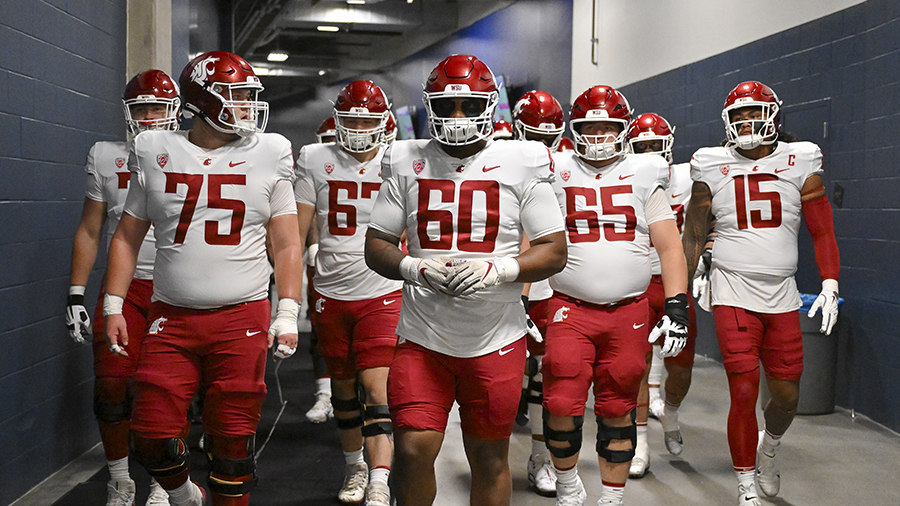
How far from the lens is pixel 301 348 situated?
27.9 feet

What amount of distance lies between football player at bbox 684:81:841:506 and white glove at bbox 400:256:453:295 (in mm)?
1847

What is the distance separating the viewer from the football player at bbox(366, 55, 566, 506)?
271 cm

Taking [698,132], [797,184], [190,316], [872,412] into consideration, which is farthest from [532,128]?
[698,132]

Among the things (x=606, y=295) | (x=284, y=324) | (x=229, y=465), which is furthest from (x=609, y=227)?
(x=229, y=465)

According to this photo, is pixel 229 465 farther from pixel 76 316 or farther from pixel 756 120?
pixel 756 120

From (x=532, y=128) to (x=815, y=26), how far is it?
120 inches

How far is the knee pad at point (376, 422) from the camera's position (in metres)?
3.73

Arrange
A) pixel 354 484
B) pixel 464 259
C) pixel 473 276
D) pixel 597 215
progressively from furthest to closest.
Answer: pixel 354 484, pixel 597 215, pixel 464 259, pixel 473 276

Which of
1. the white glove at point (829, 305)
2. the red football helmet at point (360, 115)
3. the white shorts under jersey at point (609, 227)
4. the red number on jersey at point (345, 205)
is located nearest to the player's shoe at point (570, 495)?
the white shorts under jersey at point (609, 227)

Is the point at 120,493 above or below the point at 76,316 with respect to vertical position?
below

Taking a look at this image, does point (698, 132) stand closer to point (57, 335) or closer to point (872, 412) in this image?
point (872, 412)

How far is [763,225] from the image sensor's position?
392 centimetres

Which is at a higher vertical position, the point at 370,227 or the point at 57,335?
the point at 370,227

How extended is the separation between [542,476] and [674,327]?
1257 millimetres
